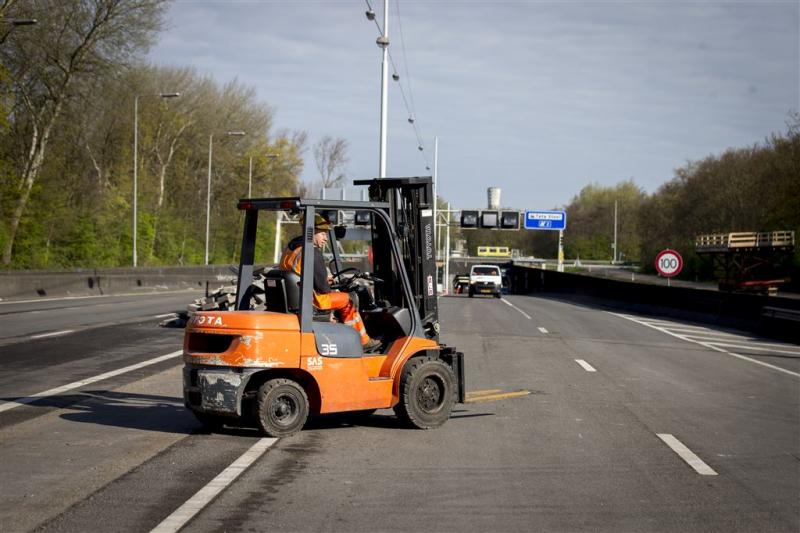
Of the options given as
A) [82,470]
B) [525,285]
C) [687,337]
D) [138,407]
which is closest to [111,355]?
[138,407]

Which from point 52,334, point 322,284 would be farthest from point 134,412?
point 52,334

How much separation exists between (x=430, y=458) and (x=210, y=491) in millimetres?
2238

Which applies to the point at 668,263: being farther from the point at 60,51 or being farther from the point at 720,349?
the point at 60,51

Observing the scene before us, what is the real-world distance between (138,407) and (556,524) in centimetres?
636

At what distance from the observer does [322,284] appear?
9.38 metres

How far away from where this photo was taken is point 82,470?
772 cm

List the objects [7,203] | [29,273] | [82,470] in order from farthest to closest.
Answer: [7,203] < [29,273] < [82,470]

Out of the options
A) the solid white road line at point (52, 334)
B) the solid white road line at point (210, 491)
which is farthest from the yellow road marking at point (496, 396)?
the solid white road line at point (52, 334)

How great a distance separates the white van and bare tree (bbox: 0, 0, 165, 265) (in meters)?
22.0

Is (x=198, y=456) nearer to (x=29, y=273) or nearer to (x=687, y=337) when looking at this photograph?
(x=687, y=337)

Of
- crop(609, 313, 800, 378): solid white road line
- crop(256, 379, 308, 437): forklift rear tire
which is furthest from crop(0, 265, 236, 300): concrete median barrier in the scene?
crop(256, 379, 308, 437): forklift rear tire

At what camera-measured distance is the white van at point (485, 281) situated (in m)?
53.3

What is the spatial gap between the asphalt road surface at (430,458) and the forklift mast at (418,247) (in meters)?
1.37

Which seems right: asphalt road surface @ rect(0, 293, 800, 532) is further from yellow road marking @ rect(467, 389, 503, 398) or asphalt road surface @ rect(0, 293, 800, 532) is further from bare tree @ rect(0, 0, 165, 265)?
bare tree @ rect(0, 0, 165, 265)
